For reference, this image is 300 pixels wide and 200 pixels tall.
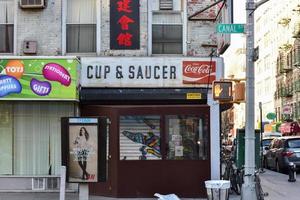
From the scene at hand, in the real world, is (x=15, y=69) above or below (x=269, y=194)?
above

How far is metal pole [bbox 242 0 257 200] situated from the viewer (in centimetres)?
1255

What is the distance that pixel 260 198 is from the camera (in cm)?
1316

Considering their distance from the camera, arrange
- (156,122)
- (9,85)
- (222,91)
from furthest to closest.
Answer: (156,122), (9,85), (222,91)

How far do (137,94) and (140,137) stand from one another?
3.60 ft

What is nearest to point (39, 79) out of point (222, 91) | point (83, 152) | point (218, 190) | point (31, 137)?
point (31, 137)

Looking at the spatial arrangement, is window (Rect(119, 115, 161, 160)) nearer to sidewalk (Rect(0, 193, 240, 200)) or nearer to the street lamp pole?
sidewalk (Rect(0, 193, 240, 200))

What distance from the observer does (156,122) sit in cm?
1464

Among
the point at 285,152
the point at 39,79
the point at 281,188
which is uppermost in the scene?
the point at 39,79

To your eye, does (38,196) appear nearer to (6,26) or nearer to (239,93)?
(6,26)

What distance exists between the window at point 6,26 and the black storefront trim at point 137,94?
8.08 ft

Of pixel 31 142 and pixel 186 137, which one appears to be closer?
pixel 186 137

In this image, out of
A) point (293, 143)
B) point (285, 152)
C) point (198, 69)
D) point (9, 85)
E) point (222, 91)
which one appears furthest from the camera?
point (293, 143)

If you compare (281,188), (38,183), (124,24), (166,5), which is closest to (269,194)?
(281,188)

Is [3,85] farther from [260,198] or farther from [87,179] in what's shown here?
[260,198]
